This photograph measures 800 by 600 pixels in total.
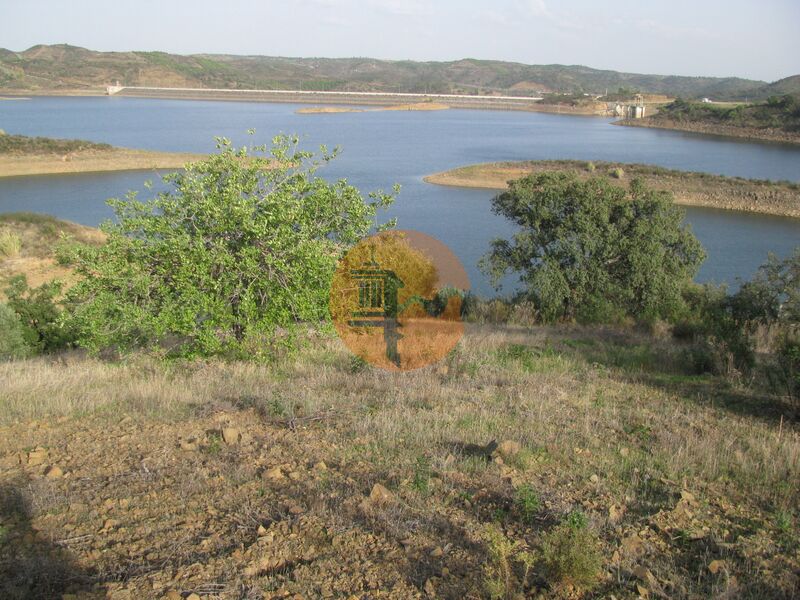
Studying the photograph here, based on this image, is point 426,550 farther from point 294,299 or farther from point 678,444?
point 294,299

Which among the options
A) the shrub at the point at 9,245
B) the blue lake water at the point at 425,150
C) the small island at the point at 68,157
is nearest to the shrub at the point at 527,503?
the blue lake water at the point at 425,150

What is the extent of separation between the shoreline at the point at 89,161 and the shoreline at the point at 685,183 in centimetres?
2146

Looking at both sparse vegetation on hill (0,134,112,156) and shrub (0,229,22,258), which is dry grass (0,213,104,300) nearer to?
shrub (0,229,22,258)

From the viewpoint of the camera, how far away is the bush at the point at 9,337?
411 inches

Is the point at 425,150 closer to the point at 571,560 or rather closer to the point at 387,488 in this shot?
the point at 387,488

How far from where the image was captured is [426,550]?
320 cm

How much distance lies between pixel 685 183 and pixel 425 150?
89.8 ft

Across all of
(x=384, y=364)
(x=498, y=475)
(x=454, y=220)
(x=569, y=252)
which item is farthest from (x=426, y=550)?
(x=454, y=220)

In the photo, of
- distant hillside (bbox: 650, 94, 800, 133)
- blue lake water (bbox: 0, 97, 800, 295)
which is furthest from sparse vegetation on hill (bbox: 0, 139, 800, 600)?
distant hillside (bbox: 650, 94, 800, 133)

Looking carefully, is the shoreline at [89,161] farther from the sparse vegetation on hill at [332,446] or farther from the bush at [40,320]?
the sparse vegetation on hill at [332,446]

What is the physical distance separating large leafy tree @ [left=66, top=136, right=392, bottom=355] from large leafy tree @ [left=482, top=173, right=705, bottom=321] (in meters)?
9.81

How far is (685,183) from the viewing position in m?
43.7

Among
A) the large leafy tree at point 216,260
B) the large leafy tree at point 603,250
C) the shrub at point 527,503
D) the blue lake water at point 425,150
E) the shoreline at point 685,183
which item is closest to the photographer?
the shrub at point 527,503

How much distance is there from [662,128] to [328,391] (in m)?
99.2
